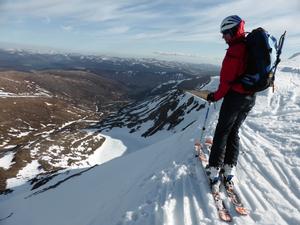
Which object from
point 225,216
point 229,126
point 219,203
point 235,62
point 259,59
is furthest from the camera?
point 229,126

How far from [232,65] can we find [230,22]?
1213mm

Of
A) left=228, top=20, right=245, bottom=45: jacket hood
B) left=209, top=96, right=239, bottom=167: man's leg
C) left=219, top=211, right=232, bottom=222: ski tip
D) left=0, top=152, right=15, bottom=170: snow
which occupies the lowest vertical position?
left=0, top=152, right=15, bottom=170: snow

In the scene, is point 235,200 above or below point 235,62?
below

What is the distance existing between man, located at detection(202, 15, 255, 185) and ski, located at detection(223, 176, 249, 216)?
21 centimetres

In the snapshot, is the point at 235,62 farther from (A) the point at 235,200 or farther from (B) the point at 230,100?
(A) the point at 235,200

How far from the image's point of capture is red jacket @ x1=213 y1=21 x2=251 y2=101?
29.1 ft

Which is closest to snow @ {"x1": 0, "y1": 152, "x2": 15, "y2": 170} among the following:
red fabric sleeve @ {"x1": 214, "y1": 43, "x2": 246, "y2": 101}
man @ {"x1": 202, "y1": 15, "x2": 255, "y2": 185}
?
man @ {"x1": 202, "y1": 15, "x2": 255, "y2": 185}

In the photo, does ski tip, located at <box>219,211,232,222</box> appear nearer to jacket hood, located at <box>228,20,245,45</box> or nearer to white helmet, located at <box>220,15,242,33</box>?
jacket hood, located at <box>228,20,245,45</box>

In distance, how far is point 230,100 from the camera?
9.54 m

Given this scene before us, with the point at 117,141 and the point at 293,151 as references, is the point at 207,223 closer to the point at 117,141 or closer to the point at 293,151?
the point at 293,151

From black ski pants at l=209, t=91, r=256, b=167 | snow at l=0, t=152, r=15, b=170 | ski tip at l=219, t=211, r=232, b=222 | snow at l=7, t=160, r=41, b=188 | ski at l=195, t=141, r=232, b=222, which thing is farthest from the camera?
snow at l=0, t=152, r=15, b=170

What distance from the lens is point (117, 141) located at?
115 meters

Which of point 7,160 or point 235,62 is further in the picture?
point 7,160

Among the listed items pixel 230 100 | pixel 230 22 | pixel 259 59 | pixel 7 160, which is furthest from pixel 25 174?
pixel 259 59
